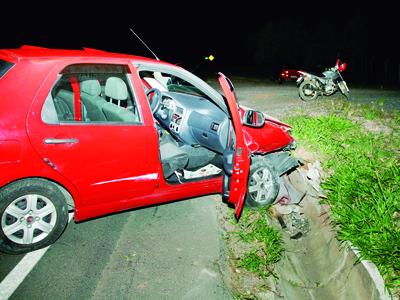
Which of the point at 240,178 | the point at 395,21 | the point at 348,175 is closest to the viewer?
the point at 240,178

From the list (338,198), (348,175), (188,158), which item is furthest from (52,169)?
(348,175)

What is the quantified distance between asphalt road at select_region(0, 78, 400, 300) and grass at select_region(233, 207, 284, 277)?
10.9 inches

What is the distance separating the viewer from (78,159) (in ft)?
10.5

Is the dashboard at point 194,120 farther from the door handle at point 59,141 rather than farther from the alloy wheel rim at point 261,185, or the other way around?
the door handle at point 59,141

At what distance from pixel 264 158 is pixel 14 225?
2.96 meters

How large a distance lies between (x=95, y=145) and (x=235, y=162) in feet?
4.73

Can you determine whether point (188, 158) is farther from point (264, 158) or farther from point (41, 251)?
point (41, 251)

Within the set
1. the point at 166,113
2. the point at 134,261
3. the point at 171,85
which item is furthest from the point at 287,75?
the point at 134,261

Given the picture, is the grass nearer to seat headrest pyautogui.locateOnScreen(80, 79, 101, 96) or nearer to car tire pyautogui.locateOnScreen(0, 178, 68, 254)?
car tire pyautogui.locateOnScreen(0, 178, 68, 254)

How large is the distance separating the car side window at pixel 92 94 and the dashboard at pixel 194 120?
0.89 metres

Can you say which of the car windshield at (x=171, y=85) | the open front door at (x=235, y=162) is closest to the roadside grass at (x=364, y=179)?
the open front door at (x=235, y=162)

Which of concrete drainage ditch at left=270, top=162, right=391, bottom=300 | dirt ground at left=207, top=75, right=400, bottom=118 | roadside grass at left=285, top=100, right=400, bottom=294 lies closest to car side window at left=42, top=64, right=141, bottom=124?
concrete drainage ditch at left=270, top=162, right=391, bottom=300

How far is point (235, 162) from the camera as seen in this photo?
3625 millimetres

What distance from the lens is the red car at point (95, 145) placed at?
300cm
